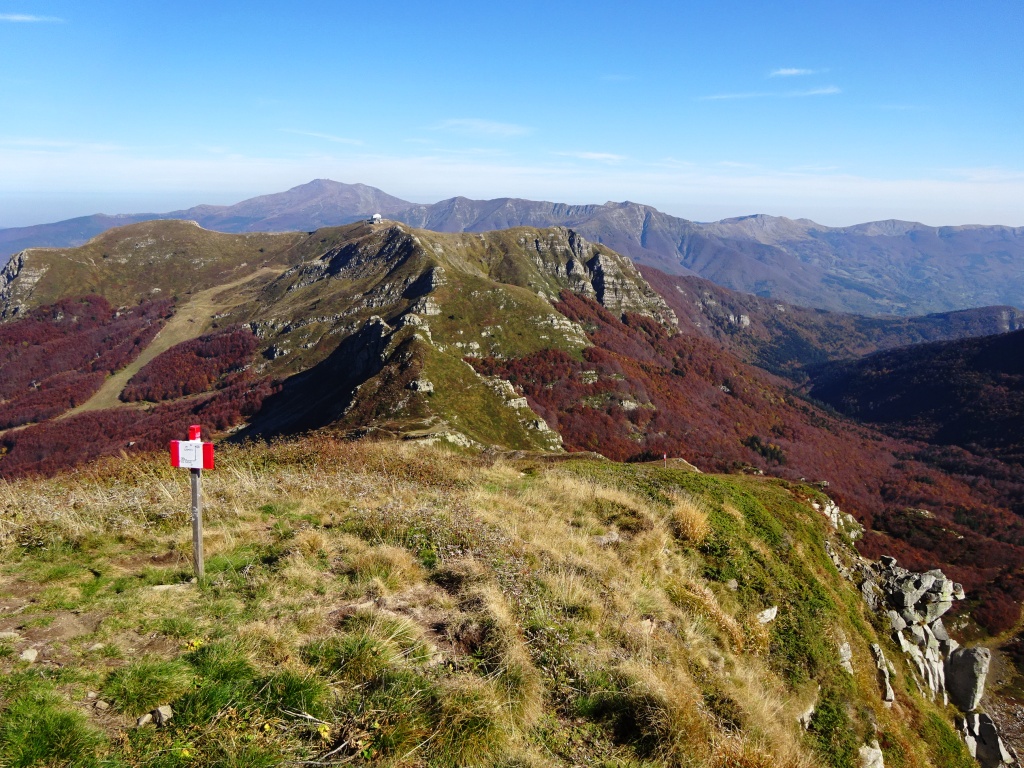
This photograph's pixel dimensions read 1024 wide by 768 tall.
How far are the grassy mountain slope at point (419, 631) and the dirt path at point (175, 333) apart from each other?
149 meters

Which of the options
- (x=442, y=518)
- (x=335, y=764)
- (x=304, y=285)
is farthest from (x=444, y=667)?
(x=304, y=285)

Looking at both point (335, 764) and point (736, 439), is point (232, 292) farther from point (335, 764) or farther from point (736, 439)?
point (335, 764)

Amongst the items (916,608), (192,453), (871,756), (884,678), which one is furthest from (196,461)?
(916,608)

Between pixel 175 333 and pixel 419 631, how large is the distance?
19341 centimetres

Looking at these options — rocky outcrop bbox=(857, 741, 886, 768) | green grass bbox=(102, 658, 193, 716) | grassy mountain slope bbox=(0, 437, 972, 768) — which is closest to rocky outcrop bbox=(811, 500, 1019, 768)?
grassy mountain slope bbox=(0, 437, 972, 768)

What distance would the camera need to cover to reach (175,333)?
163m

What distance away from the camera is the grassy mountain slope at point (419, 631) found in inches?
214

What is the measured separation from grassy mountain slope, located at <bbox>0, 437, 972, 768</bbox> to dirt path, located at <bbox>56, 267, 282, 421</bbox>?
149 meters

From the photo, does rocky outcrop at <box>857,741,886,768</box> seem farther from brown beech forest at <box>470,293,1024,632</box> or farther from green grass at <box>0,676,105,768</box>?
brown beech forest at <box>470,293,1024,632</box>

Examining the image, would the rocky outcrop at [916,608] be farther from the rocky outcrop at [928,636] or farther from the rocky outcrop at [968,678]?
the rocky outcrop at [968,678]

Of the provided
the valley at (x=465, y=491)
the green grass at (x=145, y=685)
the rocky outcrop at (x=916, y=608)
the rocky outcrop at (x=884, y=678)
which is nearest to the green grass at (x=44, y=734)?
the green grass at (x=145, y=685)

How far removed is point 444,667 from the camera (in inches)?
267

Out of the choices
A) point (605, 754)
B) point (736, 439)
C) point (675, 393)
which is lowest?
point (736, 439)

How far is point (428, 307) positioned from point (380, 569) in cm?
11562
